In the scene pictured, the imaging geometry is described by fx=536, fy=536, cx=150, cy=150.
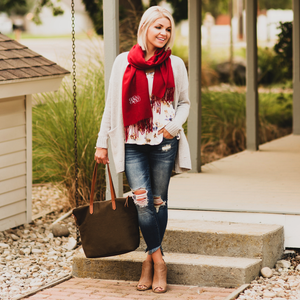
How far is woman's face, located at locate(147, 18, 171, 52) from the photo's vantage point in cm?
314

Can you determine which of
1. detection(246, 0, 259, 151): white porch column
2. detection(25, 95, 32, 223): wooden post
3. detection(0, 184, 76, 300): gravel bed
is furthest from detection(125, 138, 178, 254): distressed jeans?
detection(246, 0, 259, 151): white porch column

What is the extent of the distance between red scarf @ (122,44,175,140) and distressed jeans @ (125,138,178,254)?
0.14m

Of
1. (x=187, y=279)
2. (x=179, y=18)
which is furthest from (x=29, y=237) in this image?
(x=179, y=18)

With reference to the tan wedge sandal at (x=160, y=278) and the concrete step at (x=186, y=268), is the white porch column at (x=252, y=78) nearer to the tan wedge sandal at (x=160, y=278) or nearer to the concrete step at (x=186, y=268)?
the concrete step at (x=186, y=268)

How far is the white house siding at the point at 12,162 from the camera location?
5.15 metres

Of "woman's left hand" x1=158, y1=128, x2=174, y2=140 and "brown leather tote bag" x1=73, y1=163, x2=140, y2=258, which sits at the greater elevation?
"woman's left hand" x1=158, y1=128, x2=174, y2=140

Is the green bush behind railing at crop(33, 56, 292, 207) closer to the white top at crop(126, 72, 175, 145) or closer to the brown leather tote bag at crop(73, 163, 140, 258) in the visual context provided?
the brown leather tote bag at crop(73, 163, 140, 258)

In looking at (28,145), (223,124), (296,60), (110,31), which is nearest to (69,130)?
(28,145)

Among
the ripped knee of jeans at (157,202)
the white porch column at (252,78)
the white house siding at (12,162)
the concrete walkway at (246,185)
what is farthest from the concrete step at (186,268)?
the white porch column at (252,78)

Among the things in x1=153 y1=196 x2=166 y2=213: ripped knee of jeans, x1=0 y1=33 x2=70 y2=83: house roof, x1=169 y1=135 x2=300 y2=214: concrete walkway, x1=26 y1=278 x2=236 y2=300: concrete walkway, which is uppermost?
x1=0 y1=33 x2=70 y2=83: house roof

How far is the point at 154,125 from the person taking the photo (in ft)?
10.5

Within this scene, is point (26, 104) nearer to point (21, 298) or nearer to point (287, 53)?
point (21, 298)

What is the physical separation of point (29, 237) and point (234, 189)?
6.57 feet

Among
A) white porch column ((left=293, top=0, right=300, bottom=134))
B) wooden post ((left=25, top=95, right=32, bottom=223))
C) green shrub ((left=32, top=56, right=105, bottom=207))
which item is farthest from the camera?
white porch column ((left=293, top=0, right=300, bottom=134))
